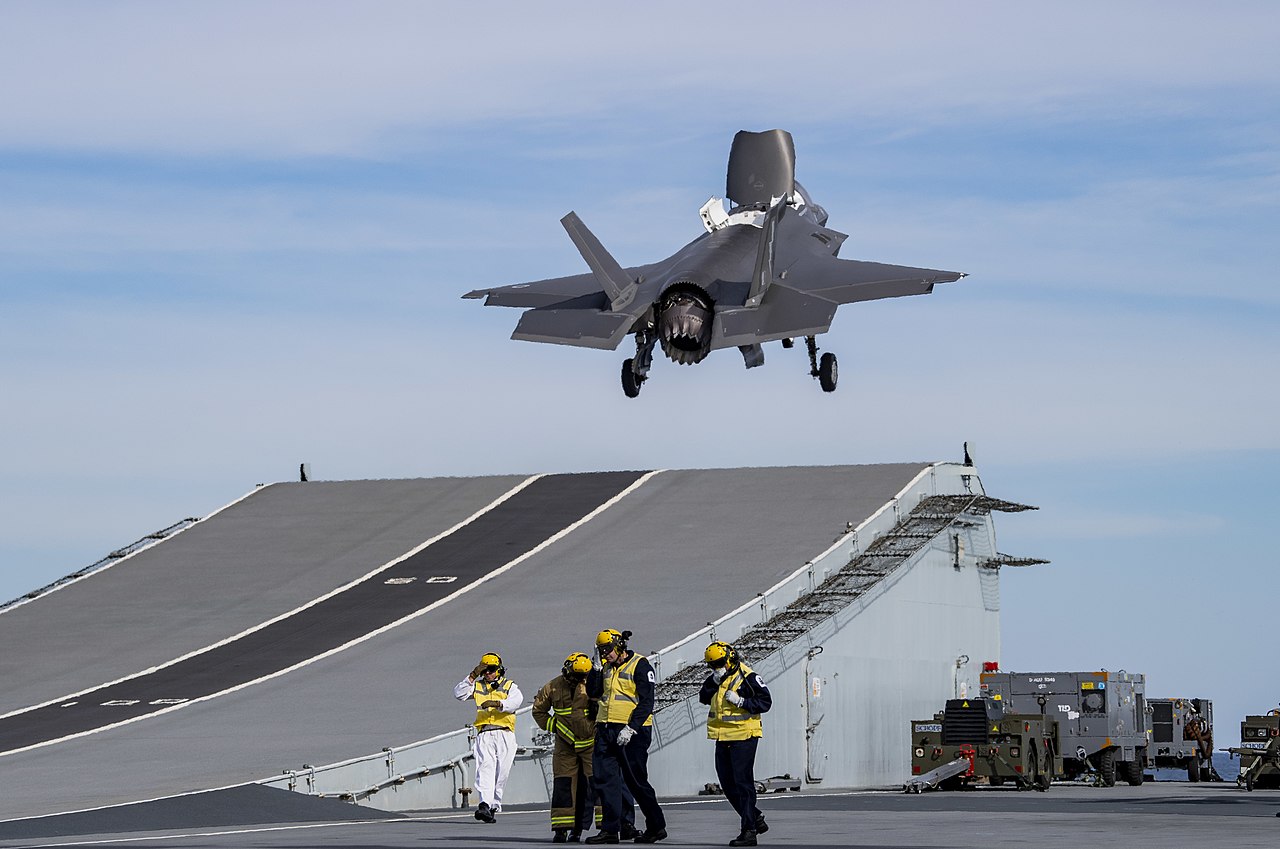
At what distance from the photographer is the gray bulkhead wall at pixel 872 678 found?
129 ft

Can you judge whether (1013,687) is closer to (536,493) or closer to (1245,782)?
(1245,782)

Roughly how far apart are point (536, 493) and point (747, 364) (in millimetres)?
27361

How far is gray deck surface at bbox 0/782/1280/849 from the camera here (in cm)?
1947

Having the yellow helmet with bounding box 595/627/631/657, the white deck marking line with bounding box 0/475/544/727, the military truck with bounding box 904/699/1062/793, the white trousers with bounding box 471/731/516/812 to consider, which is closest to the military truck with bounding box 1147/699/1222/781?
the military truck with bounding box 904/699/1062/793

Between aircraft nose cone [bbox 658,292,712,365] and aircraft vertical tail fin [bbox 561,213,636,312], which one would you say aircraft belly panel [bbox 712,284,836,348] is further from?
aircraft vertical tail fin [bbox 561,213,636,312]

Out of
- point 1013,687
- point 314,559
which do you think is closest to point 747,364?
point 1013,687

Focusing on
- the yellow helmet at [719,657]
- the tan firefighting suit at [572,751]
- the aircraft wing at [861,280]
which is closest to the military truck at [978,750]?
the aircraft wing at [861,280]

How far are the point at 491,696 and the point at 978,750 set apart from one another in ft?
50.0

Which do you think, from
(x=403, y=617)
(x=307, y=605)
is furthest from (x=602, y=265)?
(x=307, y=605)

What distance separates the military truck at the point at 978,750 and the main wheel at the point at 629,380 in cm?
997

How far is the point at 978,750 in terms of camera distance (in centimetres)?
3719

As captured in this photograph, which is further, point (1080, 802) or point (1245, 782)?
point (1245, 782)

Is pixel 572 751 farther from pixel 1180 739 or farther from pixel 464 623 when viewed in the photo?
pixel 1180 739

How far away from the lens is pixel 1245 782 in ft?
125
